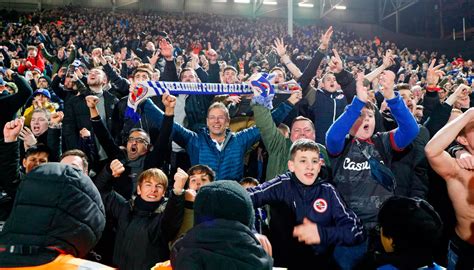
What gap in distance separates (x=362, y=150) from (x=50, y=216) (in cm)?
258

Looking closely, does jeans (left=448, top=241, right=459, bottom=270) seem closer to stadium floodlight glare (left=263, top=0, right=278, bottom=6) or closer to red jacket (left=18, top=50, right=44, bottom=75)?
red jacket (left=18, top=50, right=44, bottom=75)

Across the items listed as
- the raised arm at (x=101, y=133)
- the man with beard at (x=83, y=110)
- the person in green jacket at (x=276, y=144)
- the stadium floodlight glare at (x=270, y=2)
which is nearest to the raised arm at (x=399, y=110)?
the person in green jacket at (x=276, y=144)

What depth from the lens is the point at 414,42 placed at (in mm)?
24672

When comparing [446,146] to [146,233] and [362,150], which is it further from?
[146,233]

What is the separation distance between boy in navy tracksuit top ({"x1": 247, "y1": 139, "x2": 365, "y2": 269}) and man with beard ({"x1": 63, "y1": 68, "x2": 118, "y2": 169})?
264 centimetres

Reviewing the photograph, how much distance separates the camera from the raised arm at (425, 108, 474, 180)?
115 inches

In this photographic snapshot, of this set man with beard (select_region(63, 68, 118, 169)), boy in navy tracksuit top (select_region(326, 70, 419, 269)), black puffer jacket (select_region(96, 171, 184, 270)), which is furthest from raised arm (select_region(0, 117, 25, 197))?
boy in navy tracksuit top (select_region(326, 70, 419, 269))

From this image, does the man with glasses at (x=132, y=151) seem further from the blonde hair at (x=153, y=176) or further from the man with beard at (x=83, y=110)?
the man with beard at (x=83, y=110)

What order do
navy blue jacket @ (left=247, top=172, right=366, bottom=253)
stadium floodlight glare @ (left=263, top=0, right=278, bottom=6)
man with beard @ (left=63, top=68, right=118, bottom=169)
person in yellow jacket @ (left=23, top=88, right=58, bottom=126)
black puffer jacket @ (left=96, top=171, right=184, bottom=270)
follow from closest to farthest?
navy blue jacket @ (left=247, top=172, right=366, bottom=253)
black puffer jacket @ (left=96, top=171, right=184, bottom=270)
man with beard @ (left=63, top=68, right=118, bottom=169)
person in yellow jacket @ (left=23, top=88, right=58, bottom=126)
stadium floodlight glare @ (left=263, top=0, right=278, bottom=6)

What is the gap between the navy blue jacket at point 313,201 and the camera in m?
2.77

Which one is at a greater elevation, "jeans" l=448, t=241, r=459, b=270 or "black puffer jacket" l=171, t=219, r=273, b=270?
"black puffer jacket" l=171, t=219, r=273, b=270

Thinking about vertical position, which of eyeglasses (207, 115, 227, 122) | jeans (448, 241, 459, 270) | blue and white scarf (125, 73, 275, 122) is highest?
blue and white scarf (125, 73, 275, 122)

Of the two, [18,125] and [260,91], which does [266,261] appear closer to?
[18,125]

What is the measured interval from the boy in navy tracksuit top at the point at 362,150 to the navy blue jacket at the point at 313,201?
1.43 feet
